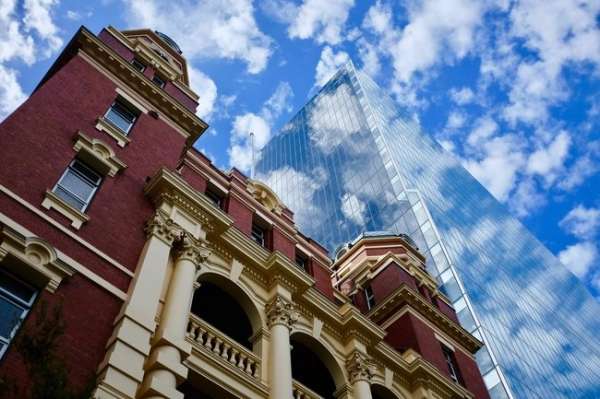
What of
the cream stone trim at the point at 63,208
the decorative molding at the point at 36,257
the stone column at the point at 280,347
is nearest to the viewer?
the decorative molding at the point at 36,257

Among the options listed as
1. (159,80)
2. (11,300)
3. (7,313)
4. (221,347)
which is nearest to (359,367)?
(221,347)

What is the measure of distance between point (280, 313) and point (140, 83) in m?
11.4

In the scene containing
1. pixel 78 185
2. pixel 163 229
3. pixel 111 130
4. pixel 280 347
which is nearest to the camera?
pixel 78 185

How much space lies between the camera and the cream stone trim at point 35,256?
1538 cm

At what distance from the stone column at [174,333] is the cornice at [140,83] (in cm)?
785

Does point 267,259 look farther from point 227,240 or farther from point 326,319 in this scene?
point 326,319

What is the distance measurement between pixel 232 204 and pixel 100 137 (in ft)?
23.5

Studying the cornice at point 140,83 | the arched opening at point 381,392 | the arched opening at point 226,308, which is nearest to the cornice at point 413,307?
the arched opening at point 381,392

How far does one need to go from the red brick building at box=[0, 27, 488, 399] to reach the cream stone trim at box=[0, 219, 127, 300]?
0.03 meters

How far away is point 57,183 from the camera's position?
18875mm

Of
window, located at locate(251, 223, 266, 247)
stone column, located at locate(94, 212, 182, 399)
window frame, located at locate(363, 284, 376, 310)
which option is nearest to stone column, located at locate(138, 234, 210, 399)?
stone column, located at locate(94, 212, 182, 399)

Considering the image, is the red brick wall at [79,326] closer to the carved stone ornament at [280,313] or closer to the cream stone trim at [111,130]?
the carved stone ornament at [280,313]

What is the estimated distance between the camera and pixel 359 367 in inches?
936

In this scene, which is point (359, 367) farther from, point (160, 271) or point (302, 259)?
point (160, 271)
